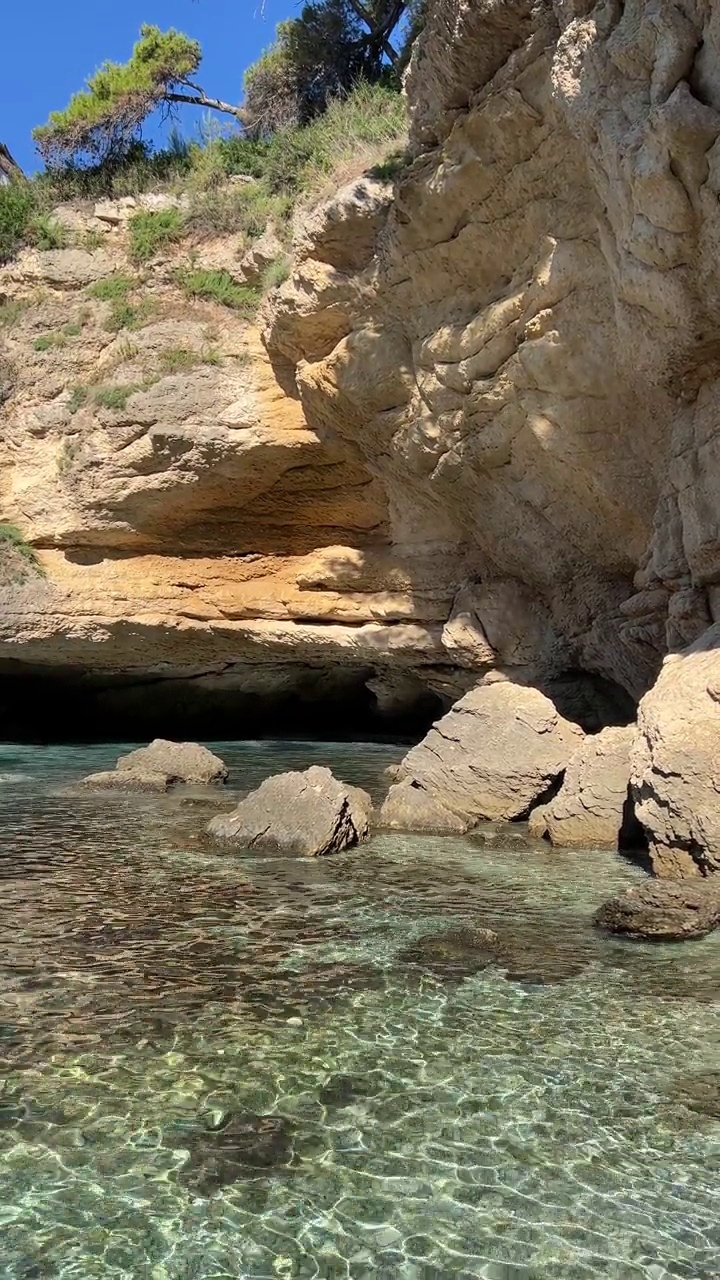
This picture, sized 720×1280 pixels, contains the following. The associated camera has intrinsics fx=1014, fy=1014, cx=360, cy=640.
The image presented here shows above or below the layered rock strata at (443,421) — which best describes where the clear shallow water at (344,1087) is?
below

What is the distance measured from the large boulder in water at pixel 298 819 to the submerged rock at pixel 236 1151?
4.54 m

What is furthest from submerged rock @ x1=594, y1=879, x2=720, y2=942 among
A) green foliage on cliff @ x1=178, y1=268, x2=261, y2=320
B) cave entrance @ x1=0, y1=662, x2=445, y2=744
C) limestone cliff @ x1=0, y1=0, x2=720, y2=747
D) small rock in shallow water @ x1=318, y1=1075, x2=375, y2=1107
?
cave entrance @ x1=0, y1=662, x2=445, y2=744

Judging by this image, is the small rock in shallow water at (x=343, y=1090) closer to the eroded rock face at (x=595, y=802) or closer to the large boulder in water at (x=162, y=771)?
the eroded rock face at (x=595, y=802)

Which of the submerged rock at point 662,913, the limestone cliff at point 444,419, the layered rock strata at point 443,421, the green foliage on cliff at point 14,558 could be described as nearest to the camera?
the submerged rock at point 662,913

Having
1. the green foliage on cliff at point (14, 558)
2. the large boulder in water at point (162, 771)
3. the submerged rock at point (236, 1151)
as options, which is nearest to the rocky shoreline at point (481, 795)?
the large boulder in water at point (162, 771)

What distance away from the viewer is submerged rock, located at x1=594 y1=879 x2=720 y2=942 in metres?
6.06

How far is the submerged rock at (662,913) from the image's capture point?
606cm

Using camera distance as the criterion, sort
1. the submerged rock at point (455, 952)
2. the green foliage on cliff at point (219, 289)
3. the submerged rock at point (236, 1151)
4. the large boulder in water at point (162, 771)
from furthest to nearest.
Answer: the green foliage on cliff at point (219, 289)
the large boulder in water at point (162, 771)
the submerged rock at point (455, 952)
the submerged rock at point (236, 1151)

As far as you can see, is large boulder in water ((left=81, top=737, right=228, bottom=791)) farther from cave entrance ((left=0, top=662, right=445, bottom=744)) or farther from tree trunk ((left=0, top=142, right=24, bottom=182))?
tree trunk ((left=0, top=142, right=24, bottom=182))

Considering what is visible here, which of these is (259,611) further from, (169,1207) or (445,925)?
(169,1207)

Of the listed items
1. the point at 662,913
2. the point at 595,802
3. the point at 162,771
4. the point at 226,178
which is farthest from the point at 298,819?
the point at 226,178

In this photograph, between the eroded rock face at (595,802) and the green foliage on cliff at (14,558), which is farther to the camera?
the green foliage on cliff at (14,558)

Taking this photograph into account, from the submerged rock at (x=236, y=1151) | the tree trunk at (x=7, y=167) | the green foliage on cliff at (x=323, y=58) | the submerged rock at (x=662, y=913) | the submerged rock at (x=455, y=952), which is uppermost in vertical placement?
the green foliage on cliff at (x=323, y=58)

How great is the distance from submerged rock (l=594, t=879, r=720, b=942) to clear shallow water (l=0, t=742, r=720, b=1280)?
150mm
